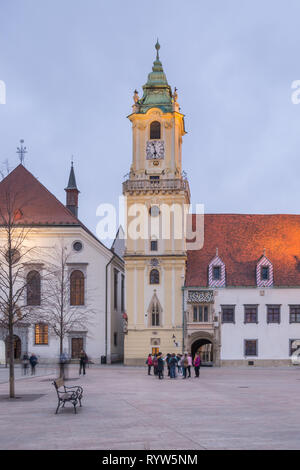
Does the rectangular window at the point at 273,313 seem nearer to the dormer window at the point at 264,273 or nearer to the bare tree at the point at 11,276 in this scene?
the dormer window at the point at 264,273

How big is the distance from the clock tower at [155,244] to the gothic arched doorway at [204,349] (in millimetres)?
3038

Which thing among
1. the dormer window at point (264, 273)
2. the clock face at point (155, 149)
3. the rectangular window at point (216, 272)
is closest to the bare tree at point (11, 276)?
the clock face at point (155, 149)

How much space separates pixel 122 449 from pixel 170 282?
4700cm

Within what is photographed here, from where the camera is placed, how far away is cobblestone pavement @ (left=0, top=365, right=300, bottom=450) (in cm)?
1525

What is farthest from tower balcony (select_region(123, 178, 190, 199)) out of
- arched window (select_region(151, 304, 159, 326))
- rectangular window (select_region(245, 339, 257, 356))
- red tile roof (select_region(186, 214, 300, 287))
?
rectangular window (select_region(245, 339, 257, 356))

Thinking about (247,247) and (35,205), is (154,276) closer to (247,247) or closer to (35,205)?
(247,247)

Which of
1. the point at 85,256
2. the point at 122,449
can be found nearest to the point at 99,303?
the point at 85,256

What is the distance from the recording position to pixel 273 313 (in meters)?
60.7

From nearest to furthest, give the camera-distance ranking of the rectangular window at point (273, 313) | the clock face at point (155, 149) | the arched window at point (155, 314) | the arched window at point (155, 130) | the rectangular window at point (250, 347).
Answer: the rectangular window at point (250, 347) < the rectangular window at point (273, 313) < the arched window at point (155, 314) < the clock face at point (155, 149) < the arched window at point (155, 130)

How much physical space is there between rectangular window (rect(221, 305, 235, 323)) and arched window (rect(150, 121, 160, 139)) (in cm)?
1636

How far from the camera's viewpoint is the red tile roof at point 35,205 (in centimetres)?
6278

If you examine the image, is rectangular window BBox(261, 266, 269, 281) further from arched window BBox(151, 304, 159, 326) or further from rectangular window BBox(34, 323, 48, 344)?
rectangular window BBox(34, 323, 48, 344)

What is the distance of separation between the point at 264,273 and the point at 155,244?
9.77 metres
